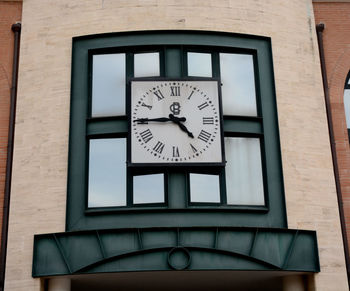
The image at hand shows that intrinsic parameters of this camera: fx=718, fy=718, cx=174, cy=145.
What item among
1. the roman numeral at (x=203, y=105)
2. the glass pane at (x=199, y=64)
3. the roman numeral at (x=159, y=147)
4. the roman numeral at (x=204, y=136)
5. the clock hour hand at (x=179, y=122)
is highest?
the glass pane at (x=199, y=64)

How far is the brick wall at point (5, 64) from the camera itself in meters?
19.4

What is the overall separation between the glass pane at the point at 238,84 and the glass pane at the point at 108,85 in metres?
2.80

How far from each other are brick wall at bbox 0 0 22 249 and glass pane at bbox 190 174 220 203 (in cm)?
504

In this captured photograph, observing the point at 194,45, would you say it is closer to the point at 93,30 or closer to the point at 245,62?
the point at 245,62

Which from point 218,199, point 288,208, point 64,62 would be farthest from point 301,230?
point 64,62

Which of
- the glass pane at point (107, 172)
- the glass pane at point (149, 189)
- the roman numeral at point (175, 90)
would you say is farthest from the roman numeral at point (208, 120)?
the glass pane at point (107, 172)

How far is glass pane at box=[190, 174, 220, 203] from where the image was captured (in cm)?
1830

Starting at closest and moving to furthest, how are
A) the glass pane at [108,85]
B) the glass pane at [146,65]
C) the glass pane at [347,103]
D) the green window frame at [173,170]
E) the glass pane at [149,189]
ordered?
the green window frame at [173,170] → the glass pane at [149,189] → the glass pane at [108,85] → the glass pane at [146,65] → the glass pane at [347,103]

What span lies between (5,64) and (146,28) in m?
4.19

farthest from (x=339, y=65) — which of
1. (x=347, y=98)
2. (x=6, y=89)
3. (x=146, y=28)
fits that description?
(x=6, y=89)

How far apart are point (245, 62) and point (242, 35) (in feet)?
2.52

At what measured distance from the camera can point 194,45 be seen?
1989cm

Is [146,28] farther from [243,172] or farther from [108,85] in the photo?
[243,172]

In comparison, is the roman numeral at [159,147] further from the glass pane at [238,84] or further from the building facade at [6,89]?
the building facade at [6,89]
